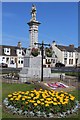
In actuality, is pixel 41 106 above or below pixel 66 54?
below

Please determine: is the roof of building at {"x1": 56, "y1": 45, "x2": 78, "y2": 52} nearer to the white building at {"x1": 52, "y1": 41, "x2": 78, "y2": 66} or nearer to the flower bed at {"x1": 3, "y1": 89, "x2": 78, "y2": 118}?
the white building at {"x1": 52, "y1": 41, "x2": 78, "y2": 66}

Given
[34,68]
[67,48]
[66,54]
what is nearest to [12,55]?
[66,54]

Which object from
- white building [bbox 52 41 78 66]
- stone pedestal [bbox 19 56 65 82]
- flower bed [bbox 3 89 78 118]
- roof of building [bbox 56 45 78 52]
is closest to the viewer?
flower bed [bbox 3 89 78 118]

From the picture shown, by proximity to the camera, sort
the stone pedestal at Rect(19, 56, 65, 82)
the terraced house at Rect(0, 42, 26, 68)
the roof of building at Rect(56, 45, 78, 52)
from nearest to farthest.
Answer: the stone pedestal at Rect(19, 56, 65, 82) → the terraced house at Rect(0, 42, 26, 68) → the roof of building at Rect(56, 45, 78, 52)

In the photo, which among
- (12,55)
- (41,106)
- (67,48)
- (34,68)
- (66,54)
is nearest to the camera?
(41,106)

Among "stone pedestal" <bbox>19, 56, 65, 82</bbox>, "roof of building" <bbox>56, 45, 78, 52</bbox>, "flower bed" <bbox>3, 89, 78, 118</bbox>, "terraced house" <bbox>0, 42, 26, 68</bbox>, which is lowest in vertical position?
"flower bed" <bbox>3, 89, 78, 118</bbox>

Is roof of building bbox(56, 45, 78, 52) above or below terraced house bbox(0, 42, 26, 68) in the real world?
above

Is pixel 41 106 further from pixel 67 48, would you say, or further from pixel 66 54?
pixel 67 48

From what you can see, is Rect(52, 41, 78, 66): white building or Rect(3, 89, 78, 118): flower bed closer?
Rect(3, 89, 78, 118): flower bed

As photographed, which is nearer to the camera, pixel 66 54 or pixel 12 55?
pixel 12 55

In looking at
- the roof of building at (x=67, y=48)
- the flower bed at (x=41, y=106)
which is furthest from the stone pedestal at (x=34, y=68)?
the roof of building at (x=67, y=48)

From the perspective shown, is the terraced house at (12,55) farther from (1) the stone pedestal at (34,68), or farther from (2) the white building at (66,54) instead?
(1) the stone pedestal at (34,68)

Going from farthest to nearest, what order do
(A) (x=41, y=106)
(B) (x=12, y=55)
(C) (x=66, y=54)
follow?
(C) (x=66, y=54), (B) (x=12, y=55), (A) (x=41, y=106)

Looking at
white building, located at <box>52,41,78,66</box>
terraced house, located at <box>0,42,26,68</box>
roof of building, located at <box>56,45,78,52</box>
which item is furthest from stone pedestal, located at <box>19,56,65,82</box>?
roof of building, located at <box>56,45,78,52</box>
